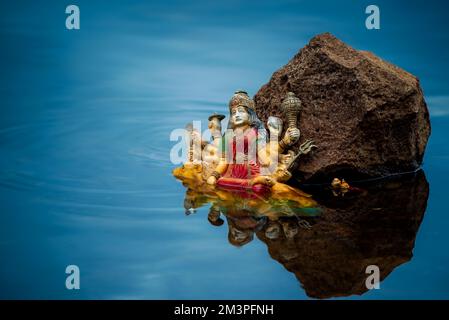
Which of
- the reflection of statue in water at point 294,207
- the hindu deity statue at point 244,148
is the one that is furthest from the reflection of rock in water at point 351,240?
the hindu deity statue at point 244,148

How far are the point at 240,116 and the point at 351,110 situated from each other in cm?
102

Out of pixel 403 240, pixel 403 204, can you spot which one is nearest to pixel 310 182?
pixel 403 204

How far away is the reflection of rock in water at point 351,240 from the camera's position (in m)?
5.73

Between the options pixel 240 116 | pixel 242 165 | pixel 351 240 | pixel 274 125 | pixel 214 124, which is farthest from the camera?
pixel 214 124

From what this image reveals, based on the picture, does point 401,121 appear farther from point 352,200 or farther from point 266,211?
point 266,211

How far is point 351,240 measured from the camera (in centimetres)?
631

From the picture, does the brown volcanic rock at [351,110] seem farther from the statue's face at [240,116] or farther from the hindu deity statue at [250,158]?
the statue's face at [240,116]

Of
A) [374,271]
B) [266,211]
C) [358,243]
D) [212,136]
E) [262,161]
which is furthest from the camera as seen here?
[212,136]

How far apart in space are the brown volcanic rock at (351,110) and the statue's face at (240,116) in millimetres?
554

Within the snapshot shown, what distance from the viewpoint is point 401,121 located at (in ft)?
25.3

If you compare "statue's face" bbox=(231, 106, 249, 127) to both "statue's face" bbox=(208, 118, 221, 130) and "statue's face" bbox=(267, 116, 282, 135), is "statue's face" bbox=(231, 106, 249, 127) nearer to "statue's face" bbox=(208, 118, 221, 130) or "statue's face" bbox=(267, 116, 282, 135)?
"statue's face" bbox=(267, 116, 282, 135)

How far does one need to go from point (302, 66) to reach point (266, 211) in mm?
1646

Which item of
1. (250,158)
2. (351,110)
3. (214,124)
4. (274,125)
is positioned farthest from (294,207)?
(214,124)

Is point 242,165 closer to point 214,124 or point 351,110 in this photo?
point 214,124
